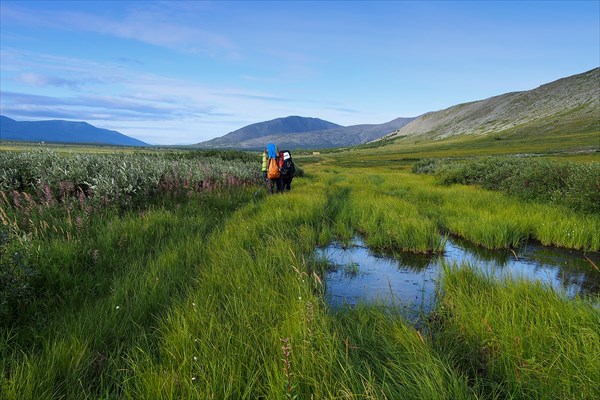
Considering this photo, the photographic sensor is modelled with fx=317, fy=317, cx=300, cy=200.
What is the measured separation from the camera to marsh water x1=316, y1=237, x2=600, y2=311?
5332 millimetres

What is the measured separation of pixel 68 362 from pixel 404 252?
7170mm

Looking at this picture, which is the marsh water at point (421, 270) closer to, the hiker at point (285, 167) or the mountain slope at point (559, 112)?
the hiker at point (285, 167)

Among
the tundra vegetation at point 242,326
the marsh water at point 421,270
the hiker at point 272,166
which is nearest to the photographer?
the tundra vegetation at point 242,326

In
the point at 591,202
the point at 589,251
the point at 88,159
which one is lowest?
the point at 589,251

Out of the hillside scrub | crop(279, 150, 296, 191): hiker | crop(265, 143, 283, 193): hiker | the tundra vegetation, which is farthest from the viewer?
crop(279, 150, 296, 191): hiker

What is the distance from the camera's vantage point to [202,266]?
5.42 m

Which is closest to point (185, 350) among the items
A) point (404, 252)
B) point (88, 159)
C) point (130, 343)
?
point (130, 343)

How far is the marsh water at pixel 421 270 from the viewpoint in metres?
5.33

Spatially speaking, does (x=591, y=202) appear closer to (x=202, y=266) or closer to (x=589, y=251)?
(x=589, y=251)

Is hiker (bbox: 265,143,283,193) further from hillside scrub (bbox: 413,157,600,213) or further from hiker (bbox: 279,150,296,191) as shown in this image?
hillside scrub (bbox: 413,157,600,213)

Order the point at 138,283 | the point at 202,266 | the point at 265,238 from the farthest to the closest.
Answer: the point at 265,238, the point at 202,266, the point at 138,283

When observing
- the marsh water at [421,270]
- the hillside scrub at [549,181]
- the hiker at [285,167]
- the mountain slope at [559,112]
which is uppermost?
the mountain slope at [559,112]

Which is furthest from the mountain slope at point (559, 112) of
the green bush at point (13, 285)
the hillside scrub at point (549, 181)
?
the green bush at point (13, 285)

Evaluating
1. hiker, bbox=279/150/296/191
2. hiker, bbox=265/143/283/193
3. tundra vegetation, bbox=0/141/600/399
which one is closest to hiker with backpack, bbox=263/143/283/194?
hiker, bbox=265/143/283/193
